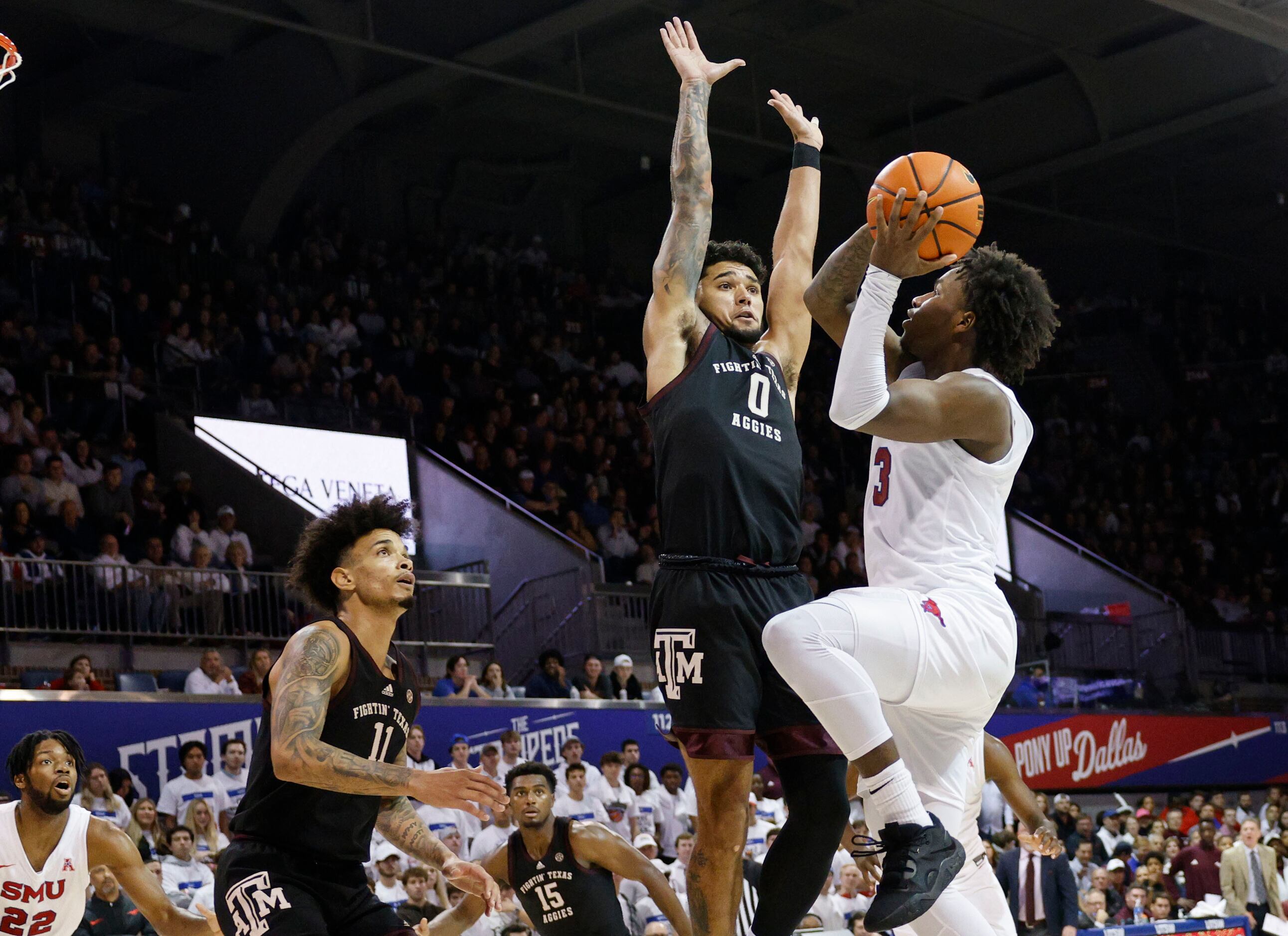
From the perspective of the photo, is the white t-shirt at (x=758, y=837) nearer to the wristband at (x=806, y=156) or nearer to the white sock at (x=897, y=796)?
the wristband at (x=806, y=156)

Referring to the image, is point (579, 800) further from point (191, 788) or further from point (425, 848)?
point (425, 848)

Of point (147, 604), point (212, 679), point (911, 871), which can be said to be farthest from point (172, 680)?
point (911, 871)

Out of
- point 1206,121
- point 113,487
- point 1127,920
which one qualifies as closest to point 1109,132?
point 1206,121

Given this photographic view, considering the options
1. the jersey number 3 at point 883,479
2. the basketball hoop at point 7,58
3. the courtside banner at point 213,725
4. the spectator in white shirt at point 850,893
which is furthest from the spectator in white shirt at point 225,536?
the jersey number 3 at point 883,479

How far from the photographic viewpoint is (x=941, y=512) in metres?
5.04

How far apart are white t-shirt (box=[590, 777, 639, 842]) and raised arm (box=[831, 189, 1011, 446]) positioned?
9.56 meters

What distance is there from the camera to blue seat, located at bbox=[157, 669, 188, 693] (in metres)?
14.4

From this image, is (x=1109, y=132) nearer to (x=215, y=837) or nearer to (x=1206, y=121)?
(x=1206, y=121)

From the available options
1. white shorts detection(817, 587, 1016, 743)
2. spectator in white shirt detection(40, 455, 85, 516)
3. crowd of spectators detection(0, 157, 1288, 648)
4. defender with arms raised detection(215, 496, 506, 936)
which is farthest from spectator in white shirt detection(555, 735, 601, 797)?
white shorts detection(817, 587, 1016, 743)

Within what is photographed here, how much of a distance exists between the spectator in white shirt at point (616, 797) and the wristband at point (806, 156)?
28.9 feet

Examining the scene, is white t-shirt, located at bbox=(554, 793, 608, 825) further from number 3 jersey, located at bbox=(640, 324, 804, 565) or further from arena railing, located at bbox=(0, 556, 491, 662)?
number 3 jersey, located at bbox=(640, 324, 804, 565)

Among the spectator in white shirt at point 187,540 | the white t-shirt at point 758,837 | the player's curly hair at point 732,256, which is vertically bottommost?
the white t-shirt at point 758,837

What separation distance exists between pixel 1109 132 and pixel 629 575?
37.5 feet

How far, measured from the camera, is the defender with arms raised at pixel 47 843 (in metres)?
6.67
